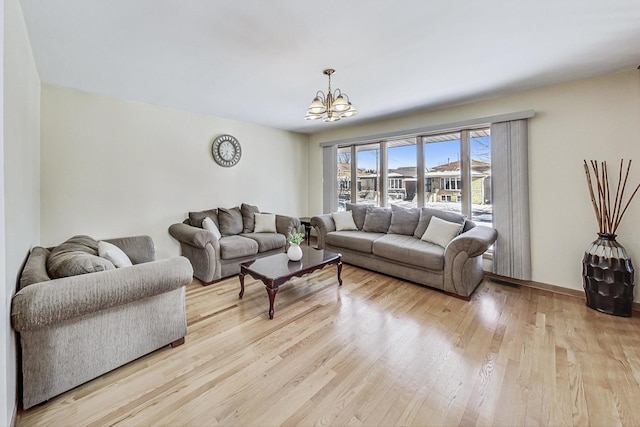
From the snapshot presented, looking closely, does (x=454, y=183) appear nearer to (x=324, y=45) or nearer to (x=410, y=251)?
(x=410, y=251)

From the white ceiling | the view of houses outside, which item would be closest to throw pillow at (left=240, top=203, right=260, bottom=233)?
the white ceiling

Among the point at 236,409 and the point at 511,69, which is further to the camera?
the point at 511,69

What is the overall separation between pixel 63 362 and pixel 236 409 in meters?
1.06

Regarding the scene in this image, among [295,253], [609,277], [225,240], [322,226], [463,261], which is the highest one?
[322,226]

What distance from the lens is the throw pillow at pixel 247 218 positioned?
422 centimetres

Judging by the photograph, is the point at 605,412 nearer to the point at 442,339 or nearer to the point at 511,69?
the point at 442,339

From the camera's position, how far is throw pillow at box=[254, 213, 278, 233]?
4199 mm

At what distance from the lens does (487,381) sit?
5.36 feet

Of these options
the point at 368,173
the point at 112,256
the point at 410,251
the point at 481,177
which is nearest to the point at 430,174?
the point at 481,177

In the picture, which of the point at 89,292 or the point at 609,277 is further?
the point at 609,277

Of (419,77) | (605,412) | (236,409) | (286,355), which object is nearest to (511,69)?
(419,77)

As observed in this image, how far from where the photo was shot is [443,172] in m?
3.94

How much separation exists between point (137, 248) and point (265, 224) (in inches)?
69.6

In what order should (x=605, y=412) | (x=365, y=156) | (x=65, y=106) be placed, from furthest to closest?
(x=365, y=156) < (x=65, y=106) < (x=605, y=412)
